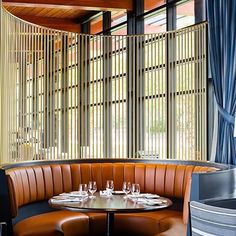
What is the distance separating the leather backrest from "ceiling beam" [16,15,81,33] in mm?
4538

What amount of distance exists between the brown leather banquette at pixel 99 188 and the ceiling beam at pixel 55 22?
178 inches

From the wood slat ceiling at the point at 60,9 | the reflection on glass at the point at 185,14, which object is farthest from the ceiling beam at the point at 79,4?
the reflection on glass at the point at 185,14

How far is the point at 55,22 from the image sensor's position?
956 centimetres

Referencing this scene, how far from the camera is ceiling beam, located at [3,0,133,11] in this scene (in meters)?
7.16

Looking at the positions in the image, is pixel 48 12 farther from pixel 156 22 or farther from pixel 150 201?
pixel 150 201

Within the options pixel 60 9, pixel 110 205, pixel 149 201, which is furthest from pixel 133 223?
pixel 60 9

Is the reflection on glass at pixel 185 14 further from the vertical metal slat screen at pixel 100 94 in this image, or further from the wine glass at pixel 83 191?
the wine glass at pixel 83 191

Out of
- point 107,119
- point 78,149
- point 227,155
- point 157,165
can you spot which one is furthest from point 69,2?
point 227,155

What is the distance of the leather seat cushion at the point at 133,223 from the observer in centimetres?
504

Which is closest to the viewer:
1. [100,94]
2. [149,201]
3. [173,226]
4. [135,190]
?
[149,201]

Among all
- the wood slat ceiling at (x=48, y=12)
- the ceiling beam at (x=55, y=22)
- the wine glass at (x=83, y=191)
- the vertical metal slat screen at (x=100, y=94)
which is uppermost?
the wood slat ceiling at (x=48, y=12)

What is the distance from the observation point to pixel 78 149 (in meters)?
6.71

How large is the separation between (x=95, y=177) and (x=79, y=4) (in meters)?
3.19

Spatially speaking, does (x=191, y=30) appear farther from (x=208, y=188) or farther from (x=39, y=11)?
(x=39, y=11)
